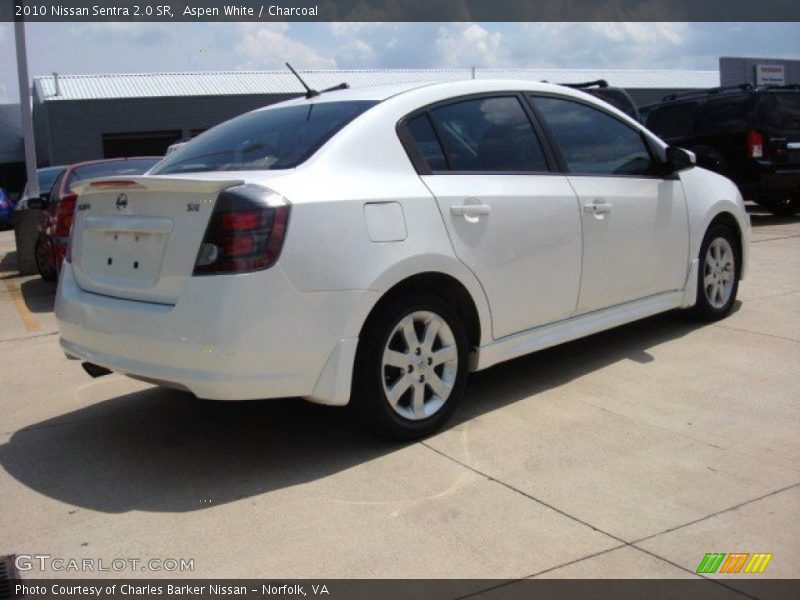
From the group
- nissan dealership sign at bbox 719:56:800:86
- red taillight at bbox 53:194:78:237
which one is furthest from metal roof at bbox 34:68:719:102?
red taillight at bbox 53:194:78:237

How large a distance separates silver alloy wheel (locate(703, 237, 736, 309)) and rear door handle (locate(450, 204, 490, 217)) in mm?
2359

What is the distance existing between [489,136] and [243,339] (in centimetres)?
189

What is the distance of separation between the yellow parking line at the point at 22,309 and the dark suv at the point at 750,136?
9.05 m

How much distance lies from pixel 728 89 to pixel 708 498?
10980 mm

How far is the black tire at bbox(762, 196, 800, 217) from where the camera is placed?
13711 millimetres

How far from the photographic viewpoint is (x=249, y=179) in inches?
153

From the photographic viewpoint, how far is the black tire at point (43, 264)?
35.4 ft

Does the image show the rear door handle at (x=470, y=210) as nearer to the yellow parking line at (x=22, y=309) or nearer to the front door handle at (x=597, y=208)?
the front door handle at (x=597, y=208)

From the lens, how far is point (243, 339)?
145 inches

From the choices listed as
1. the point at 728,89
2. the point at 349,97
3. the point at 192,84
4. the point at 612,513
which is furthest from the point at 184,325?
the point at 192,84

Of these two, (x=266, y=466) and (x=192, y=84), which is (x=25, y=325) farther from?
(x=192, y=84)
